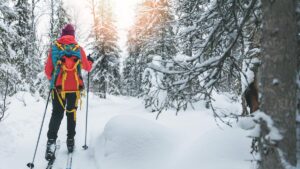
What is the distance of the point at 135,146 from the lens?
20.4 ft

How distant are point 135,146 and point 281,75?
11.9 ft

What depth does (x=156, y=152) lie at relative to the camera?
6133 millimetres

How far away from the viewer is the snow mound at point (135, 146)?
6.01 metres

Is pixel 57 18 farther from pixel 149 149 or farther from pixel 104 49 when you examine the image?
pixel 149 149

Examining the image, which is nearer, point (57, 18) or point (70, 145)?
point (70, 145)

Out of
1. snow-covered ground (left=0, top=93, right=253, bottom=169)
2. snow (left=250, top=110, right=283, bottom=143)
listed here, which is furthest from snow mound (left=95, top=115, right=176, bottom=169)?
snow (left=250, top=110, right=283, bottom=143)

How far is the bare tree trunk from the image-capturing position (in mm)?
3203

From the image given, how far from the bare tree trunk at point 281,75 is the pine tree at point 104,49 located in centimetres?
3189

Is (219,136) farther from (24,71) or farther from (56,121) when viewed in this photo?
(24,71)

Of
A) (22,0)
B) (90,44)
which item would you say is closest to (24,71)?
(22,0)

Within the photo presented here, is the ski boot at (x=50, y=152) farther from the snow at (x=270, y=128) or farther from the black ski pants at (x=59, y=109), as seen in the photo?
the snow at (x=270, y=128)

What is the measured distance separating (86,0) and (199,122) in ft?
113

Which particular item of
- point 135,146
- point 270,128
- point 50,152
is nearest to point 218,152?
point 135,146

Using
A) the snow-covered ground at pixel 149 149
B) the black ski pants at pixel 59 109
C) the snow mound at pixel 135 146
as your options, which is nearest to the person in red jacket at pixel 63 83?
the black ski pants at pixel 59 109
